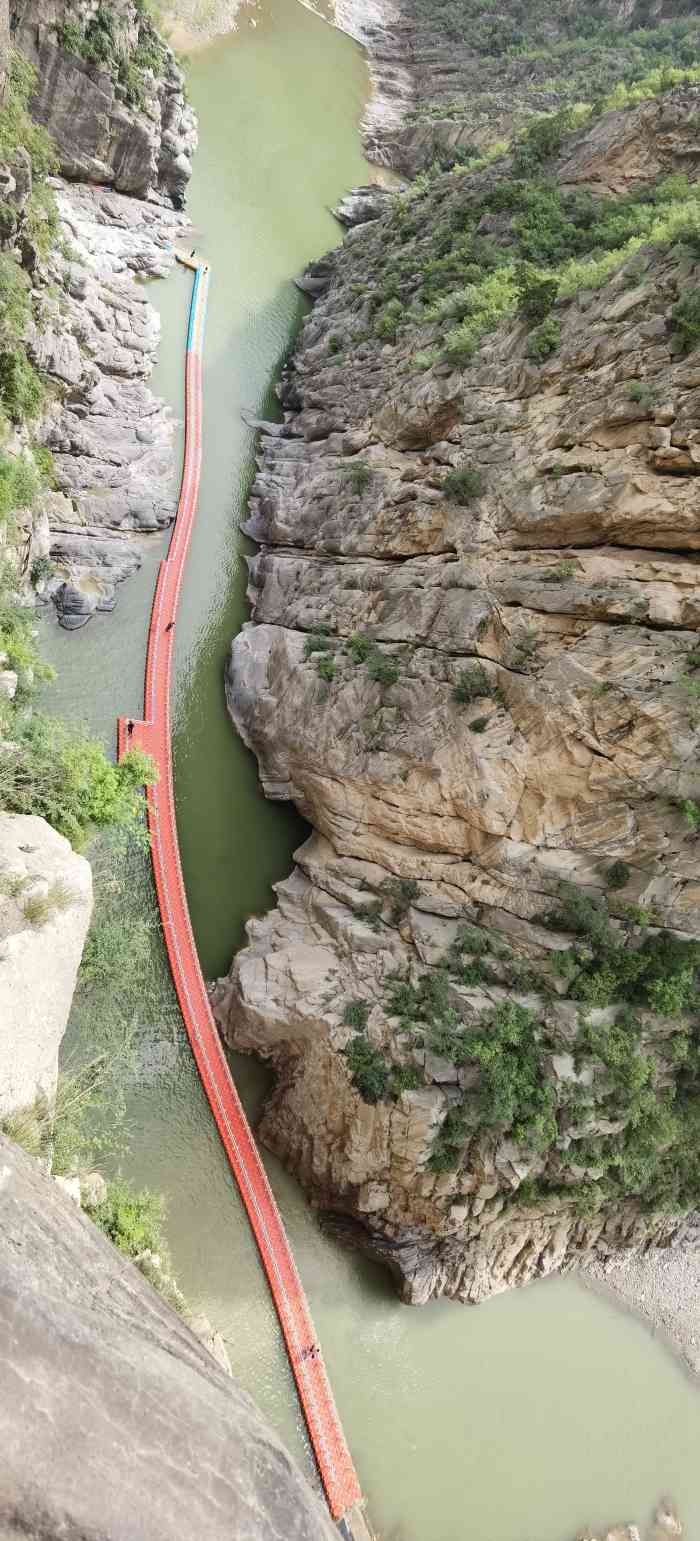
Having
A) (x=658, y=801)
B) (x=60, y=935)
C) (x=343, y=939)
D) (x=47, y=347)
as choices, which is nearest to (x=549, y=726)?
(x=658, y=801)

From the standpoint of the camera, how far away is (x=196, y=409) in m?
21.0

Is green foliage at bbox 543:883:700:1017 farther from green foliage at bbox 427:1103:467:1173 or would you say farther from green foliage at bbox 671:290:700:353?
green foliage at bbox 671:290:700:353

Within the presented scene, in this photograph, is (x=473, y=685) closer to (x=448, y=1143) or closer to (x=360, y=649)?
(x=360, y=649)

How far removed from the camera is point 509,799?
13.8 metres

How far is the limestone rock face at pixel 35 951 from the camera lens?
8.23 meters

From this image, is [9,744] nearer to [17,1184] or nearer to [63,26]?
[17,1184]

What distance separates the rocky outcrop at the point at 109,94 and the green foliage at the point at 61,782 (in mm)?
17305

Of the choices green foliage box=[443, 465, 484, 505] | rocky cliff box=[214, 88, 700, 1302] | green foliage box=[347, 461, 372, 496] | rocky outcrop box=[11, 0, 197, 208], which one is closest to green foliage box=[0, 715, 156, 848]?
rocky cliff box=[214, 88, 700, 1302]

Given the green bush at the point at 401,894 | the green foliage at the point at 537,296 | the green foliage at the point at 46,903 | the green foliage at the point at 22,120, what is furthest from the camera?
the green foliage at the point at 537,296

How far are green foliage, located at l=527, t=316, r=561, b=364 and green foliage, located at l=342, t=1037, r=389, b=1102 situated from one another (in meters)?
14.4

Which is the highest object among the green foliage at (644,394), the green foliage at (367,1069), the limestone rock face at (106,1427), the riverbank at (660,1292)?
the green foliage at (644,394)

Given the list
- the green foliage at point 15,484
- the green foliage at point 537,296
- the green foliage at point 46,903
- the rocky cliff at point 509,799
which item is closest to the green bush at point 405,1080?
the rocky cliff at point 509,799

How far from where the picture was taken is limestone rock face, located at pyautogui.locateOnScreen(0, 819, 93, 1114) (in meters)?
8.23

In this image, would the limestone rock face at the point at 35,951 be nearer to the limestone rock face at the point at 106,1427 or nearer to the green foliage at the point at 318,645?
the limestone rock face at the point at 106,1427
